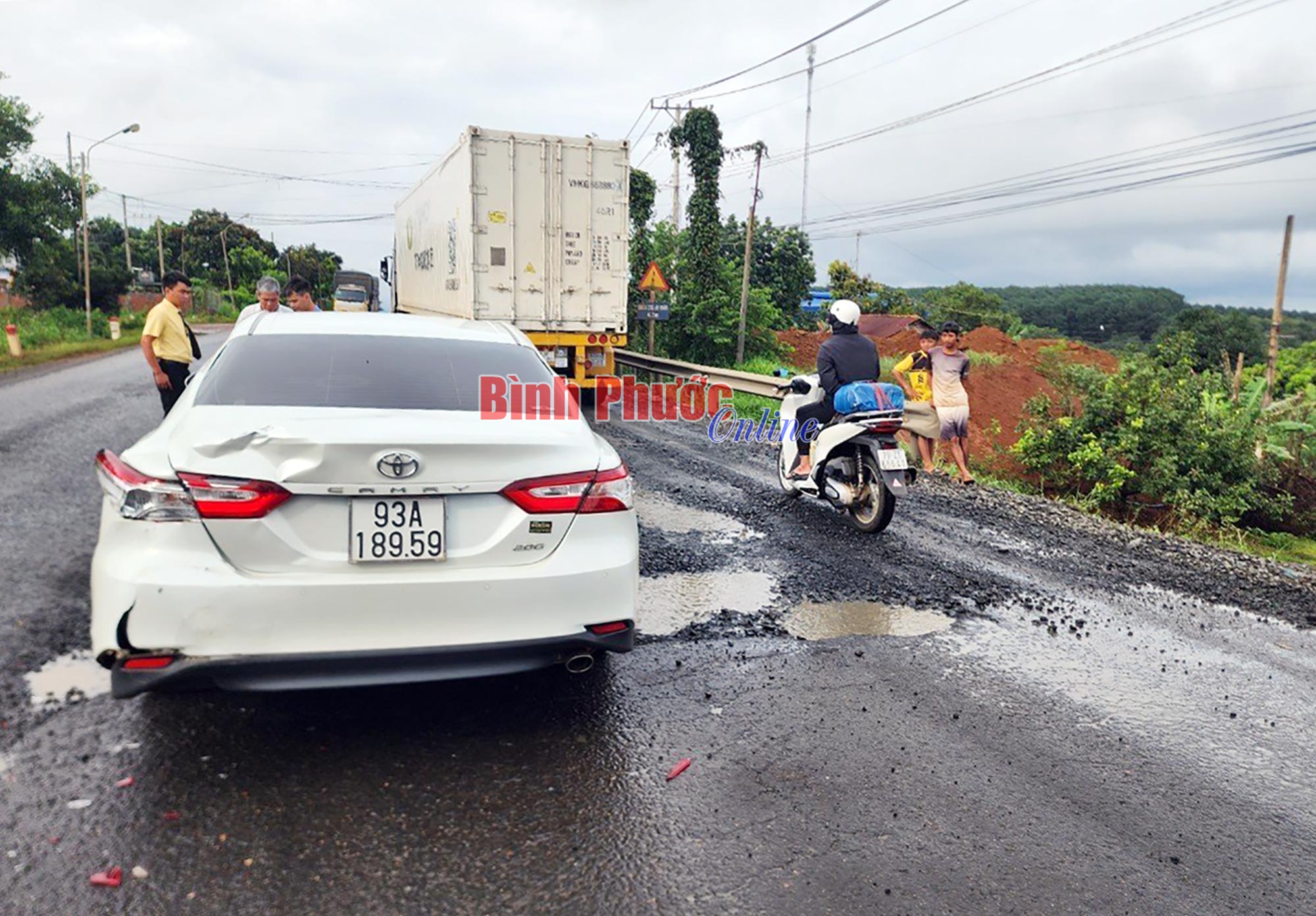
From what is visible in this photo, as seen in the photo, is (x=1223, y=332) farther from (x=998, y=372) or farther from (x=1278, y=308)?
(x=998, y=372)

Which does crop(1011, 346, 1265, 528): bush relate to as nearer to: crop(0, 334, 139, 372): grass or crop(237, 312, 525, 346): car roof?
crop(237, 312, 525, 346): car roof

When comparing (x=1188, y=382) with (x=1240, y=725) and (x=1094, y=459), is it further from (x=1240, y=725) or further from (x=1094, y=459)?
(x=1240, y=725)

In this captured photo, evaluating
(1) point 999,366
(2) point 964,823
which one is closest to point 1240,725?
(2) point 964,823

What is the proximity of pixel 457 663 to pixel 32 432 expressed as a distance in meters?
8.95

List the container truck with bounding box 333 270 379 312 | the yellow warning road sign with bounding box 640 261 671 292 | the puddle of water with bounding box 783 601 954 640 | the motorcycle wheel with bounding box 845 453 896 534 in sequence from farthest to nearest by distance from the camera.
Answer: the container truck with bounding box 333 270 379 312
the yellow warning road sign with bounding box 640 261 671 292
the motorcycle wheel with bounding box 845 453 896 534
the puddle of water with bounding box 783 601 954 640

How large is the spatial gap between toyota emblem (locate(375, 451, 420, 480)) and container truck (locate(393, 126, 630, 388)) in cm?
1025

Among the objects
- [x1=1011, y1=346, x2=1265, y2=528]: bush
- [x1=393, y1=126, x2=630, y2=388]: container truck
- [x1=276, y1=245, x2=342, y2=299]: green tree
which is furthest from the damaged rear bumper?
[x1=276, y1=245, x2=342, y2=299]: green tree

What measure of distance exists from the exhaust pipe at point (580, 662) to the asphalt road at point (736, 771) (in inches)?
12.7

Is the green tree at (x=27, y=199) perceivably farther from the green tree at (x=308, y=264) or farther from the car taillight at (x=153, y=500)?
the green tree at (x=308, y=264)

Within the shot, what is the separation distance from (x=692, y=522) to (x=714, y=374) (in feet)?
24.6

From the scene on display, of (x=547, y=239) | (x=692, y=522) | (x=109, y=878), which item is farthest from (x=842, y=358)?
(x=547, y=239)

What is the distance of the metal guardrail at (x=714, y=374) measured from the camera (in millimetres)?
11990

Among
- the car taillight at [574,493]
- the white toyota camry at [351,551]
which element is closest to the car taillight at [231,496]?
the white toyota camry at [351,551]

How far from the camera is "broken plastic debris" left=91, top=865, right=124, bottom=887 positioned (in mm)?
2291
